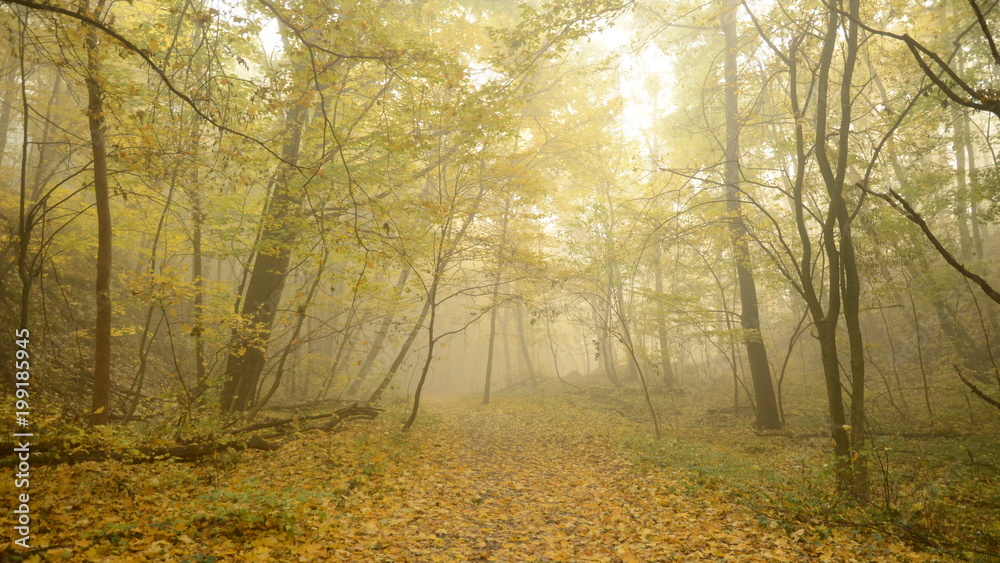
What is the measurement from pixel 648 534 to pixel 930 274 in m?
12.3

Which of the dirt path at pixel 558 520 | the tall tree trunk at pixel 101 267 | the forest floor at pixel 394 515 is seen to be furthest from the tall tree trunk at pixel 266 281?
the dirt path at pixel 558 520

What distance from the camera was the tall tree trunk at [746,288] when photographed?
38.1 feet

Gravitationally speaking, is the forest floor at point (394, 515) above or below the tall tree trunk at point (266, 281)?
below

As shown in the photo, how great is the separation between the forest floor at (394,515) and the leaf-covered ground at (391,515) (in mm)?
18

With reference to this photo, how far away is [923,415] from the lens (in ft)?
36.6

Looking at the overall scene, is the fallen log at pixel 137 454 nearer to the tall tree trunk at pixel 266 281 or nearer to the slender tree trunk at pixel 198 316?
the slender tree trunk at pixel 198 316

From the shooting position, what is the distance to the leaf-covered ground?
429 cm

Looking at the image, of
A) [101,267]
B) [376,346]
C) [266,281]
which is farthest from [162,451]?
[376,346]

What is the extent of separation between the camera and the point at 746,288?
12.6 metres

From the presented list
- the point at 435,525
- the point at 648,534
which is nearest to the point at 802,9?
the point at 648,534

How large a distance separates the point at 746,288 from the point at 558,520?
9.27m

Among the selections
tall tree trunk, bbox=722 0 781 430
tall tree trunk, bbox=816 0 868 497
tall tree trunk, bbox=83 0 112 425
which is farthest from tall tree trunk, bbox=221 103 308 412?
tall tree trunk, bbox=722 0 781 430

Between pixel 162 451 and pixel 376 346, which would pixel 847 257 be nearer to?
pixel 162 451

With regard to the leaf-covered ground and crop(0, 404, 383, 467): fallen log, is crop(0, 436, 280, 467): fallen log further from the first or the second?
the leaf-covered ground
